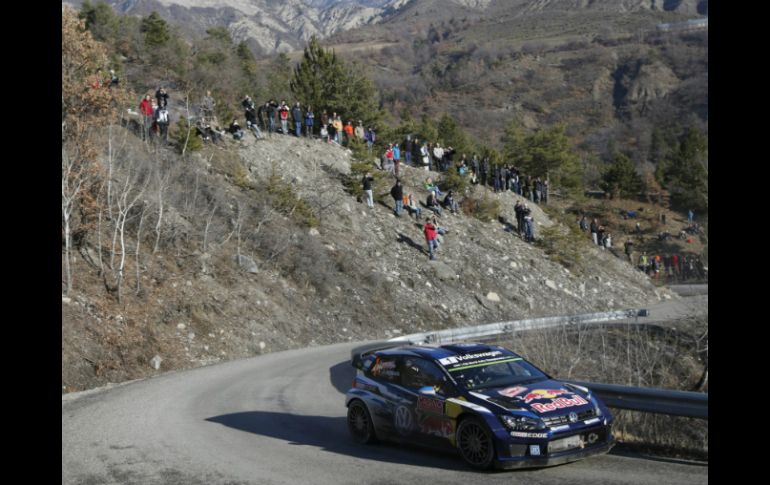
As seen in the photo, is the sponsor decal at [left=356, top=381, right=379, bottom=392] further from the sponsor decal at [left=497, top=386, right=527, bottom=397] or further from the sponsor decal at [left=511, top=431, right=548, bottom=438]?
the sponsor decal at [left=511, top=431, right=548, bottom=438]

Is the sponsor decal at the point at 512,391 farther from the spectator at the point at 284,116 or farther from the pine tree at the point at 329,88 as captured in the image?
the pine tree at the point at 329,88

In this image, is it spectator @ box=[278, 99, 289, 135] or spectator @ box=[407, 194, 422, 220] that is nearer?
spectator @ box=[407, 194, 422, 220]

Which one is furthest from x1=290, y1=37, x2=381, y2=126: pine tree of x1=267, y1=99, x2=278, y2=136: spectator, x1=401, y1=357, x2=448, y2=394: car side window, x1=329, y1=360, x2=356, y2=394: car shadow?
x1=401, y1=357, x2=448, y2=394: car side window

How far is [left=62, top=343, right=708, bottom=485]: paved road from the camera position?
7.89 metres

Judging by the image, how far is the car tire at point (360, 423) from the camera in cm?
983

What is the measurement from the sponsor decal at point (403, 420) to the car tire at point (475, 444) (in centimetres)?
100

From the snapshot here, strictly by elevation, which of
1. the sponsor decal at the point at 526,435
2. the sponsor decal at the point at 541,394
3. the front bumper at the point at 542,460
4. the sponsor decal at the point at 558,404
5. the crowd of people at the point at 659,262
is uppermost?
the sponsor decal at the point at 541,394

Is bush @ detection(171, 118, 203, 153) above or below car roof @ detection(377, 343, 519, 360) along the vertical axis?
above

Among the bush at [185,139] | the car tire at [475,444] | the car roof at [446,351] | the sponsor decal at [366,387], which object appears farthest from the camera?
the bush at [185,139]

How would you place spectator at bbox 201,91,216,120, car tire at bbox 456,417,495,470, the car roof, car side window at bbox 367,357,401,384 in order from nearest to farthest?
car tire at bbox 456,417,495,470 < the car roof < car side window at bbox 367,357,401,384 < spectator at bbox 201,91,216,120

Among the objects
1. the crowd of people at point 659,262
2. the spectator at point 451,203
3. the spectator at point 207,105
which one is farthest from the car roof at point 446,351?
the crowd of people at point 659,262

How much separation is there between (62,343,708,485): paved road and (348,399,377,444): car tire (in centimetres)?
16

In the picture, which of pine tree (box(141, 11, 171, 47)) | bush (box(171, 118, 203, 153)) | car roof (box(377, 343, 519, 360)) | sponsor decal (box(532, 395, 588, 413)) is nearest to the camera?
sponsor decal (box(532, 395, 588, 413))

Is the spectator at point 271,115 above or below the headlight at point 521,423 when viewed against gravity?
above
